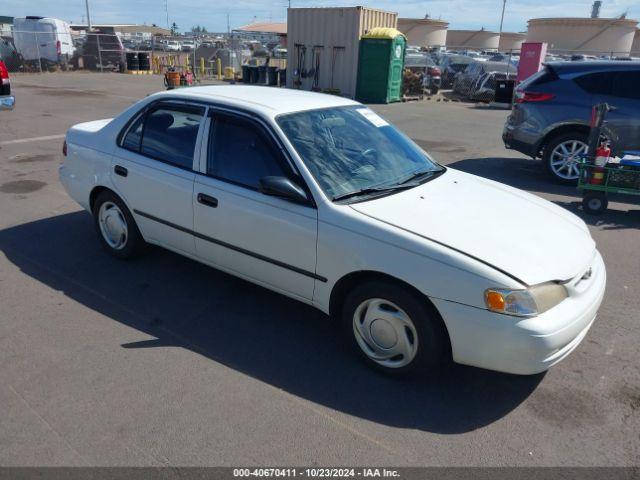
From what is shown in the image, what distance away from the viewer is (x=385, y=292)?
327 centimetres

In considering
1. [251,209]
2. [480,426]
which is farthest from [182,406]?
[480,426]

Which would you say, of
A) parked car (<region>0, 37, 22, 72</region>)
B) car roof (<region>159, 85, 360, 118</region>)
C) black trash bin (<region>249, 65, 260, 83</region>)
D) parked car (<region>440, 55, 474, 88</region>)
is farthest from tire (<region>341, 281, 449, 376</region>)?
parked car (<region>0, 37, 22, 72</region>)

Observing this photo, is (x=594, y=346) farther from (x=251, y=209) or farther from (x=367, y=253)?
(x=251, y=209)

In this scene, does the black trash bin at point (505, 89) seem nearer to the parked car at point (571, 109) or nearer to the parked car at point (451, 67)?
the parked car at point (451, 67)

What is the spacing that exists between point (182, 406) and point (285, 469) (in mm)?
782

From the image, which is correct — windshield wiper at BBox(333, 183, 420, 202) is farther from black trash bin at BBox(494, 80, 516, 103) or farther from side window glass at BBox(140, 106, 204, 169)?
black trash bin at BBox(494, 80, 516, 103)

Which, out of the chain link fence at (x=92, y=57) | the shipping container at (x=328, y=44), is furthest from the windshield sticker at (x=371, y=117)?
the chain link fence at (x=92, y=57)

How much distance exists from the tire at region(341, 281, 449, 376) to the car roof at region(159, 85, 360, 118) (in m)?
1.51

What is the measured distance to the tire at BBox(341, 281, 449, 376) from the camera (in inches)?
125

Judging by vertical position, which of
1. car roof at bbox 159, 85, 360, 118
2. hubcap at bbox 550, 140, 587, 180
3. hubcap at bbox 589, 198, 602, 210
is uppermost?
car roof at bbox 159, 85, 360, 118

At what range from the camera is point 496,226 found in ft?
11.3

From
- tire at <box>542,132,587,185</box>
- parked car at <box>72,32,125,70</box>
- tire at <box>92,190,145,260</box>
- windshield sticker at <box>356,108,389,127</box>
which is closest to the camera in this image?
windshield sticker at <box>356,108,389,127</box>

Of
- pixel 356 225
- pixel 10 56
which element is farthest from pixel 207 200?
pixel 10 56

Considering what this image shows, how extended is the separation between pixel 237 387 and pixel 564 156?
7164 millimetres
